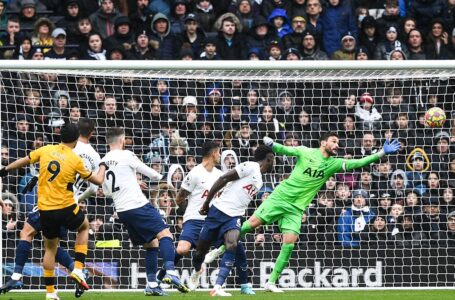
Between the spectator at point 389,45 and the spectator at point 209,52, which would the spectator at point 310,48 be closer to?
the spectator at point 389,45

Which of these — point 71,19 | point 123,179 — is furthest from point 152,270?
point 71,19

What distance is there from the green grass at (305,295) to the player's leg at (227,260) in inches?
7.2

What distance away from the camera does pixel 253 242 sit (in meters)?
17.8

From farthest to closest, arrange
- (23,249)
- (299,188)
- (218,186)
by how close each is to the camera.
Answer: (299,188) → (218,186) → (23,249)

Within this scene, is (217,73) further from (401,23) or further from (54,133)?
(401,23)

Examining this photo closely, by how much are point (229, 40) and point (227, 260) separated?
6487mm

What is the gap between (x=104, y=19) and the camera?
2153 centimetres

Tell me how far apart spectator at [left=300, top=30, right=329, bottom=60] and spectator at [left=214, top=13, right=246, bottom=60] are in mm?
1046

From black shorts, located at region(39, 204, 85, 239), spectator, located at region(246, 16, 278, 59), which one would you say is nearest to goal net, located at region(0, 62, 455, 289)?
spectator, located at region(246, 16, 278, 59)

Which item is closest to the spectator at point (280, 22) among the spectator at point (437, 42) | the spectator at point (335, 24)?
the spectator at point (335, 24)

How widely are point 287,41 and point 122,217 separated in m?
7.28

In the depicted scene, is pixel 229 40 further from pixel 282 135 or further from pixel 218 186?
pixel 218 186

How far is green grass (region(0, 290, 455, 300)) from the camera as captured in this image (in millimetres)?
14644

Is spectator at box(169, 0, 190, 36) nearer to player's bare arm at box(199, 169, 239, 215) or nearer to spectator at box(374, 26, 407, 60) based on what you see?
spectator at box(374, 26, 407, 60)
